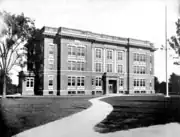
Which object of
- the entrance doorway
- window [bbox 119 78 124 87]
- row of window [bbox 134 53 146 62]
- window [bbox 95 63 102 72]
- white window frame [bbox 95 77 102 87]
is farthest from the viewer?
row of window [bbox 134 53 146 62]

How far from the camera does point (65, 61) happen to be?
22344 millimetres

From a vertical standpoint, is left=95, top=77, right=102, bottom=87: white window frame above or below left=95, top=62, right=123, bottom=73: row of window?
below

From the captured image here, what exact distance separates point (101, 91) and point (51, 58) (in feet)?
27.2

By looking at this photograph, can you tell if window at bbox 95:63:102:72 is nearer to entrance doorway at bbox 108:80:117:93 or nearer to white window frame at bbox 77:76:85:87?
entrance doorway at bbox 108:80:117:93

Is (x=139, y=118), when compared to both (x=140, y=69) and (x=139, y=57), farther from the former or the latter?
(x=140, y=69)

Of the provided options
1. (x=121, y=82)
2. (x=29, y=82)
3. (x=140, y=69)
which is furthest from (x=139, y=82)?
(x=29, y=82)

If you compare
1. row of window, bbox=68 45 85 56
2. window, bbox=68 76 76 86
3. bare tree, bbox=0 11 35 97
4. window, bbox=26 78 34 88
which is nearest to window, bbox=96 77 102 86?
window, bbox=68 76 76 86

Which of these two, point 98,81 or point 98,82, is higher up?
point 98,81

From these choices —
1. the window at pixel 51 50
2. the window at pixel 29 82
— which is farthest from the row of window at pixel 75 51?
the window at pixel 29 82

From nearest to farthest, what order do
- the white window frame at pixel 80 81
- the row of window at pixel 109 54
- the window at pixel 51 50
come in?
the window at pixel 51 50, the white window frame at pixel 80 81, the row of window at pixel 109 54

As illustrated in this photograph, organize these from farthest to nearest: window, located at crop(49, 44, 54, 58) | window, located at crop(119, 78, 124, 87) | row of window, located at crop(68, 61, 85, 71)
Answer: window, located at crop(119, 78, 124, 87)
row of window, located at crop(68, 61, 85, 71)
window, located at crop(49, 44, 54, 58)

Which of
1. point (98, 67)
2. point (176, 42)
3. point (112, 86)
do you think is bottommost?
point (112, 86)

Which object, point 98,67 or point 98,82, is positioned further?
point 98,67

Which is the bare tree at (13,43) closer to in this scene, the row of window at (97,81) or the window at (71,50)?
the window at (71,50)
